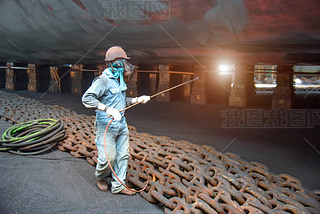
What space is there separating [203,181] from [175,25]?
5.82 feet

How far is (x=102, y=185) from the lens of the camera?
2355mm

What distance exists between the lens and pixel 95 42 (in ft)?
14.1

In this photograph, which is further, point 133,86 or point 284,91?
point 133,86

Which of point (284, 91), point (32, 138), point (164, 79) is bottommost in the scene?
point (32, 138)

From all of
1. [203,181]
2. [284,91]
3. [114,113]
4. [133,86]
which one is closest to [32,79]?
[133,86]

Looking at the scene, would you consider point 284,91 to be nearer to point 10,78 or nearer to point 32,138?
point 32,138

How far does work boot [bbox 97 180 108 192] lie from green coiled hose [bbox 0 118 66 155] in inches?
44.7

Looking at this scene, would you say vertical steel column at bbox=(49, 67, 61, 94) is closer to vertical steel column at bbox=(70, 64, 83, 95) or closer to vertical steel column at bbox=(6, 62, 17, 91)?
vertical steel column at bbox=(70, 64, 83, 95)

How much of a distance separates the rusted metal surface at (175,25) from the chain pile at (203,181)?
1.34m

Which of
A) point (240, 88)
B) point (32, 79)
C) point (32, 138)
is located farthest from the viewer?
point (32, 79)

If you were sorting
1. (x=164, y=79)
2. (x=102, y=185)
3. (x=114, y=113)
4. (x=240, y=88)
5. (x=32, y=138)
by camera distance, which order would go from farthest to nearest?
(x=164, y=79)
(x=240, y=88)
(x=32, y=138)
(x=102, y=185)
(x=114, y=113)

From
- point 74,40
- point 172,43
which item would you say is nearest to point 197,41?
point 172,43

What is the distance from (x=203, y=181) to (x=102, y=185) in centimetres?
89

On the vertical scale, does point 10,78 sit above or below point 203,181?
above
